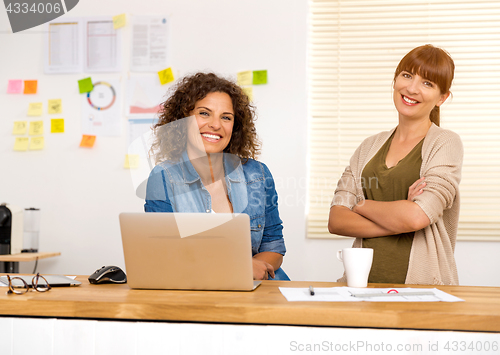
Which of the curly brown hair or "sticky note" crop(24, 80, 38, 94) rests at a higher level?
"sticky note" crop(24, 80, 38, 94)

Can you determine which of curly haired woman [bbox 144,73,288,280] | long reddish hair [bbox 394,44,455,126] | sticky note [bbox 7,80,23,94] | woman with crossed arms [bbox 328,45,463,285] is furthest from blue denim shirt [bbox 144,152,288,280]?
sticky note [bbox 7,80,23,94]

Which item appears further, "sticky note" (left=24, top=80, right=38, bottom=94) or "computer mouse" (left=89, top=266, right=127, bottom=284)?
→ "sticky note" (left=24, top=80, right=38, bottom=94)

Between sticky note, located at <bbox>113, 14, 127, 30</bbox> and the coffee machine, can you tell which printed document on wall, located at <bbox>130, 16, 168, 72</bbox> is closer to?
sticky note, located at <bbox>113, 14, 127, 30</bbox>

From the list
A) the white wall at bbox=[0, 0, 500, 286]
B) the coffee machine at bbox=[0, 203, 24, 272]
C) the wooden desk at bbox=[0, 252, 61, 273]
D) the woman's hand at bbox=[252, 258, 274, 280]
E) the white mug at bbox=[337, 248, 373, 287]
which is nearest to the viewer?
the white mug at bbox=[337, 248, 373, 287]

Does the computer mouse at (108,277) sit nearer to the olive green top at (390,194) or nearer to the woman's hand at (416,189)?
the olive green top at (390,194)

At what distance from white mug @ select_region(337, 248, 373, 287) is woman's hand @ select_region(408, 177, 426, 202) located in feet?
1.38

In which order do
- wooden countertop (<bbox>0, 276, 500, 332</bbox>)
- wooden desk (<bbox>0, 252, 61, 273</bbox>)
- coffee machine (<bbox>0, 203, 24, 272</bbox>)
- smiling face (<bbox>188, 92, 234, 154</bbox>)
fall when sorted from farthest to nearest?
1. coffee machine (<bbox>0, 203, 24, 272</bbox>)
2. wooden desk (<bbox>0, 252, 61, 273</bbox>)
3. smiling face (<bbox>188, 92, 234, 154</bbox>)
4. wooden countertop (<bbox>0, 276, 500, 332</bbox>)

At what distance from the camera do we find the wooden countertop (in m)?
0.75

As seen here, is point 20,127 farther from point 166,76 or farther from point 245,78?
point 245,78

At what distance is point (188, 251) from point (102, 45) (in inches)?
87.8

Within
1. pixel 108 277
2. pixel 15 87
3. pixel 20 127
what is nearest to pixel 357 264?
pixel 108 277

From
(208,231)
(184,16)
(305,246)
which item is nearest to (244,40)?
(184,16)

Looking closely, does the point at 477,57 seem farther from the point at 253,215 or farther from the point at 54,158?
the point at 54,158

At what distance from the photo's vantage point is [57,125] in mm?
2791
